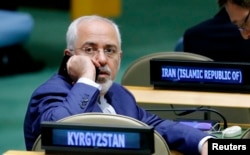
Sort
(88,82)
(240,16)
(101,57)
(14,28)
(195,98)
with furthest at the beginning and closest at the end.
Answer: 1. (14,28)
2. (240,16)
3. (195,98)
4. (101,57)
5. (88,82)

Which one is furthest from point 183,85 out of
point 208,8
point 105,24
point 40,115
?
point 208,8

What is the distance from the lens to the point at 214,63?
402cm

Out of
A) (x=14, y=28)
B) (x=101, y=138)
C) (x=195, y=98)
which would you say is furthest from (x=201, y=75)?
(x=14, y=28)

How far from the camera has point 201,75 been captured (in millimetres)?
4098

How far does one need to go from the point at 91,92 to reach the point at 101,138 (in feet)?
2.28

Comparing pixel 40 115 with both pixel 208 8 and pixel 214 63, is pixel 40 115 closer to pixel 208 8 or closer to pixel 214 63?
pixel 214 63

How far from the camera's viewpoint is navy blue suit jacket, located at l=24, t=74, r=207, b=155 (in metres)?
3.55

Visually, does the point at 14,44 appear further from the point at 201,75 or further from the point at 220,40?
the point at 201,75

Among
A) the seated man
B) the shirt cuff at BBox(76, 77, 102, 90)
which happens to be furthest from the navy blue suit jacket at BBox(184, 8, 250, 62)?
the seated man

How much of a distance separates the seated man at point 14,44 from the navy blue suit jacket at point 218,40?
10.7ft

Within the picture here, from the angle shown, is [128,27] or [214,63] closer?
[214,63]

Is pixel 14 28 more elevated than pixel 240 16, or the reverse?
pixel 240 16

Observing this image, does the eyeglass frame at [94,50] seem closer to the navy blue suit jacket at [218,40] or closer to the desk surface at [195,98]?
the desk surface at [195,98]

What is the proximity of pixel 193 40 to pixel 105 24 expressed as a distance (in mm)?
1358
